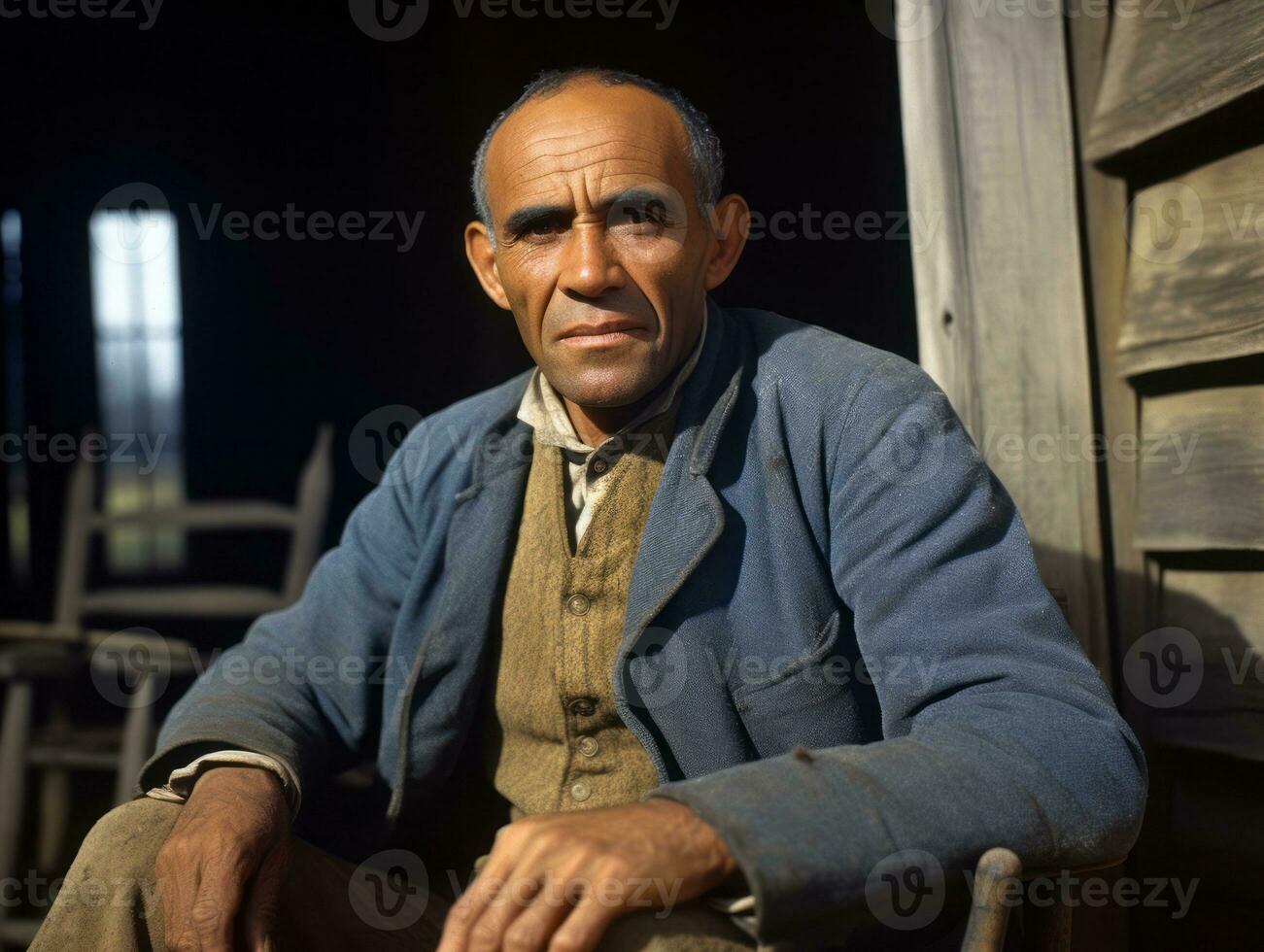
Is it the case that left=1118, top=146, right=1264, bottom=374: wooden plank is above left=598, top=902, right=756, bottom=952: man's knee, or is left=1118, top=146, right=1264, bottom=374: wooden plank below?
above

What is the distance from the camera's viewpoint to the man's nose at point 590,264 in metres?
1.97

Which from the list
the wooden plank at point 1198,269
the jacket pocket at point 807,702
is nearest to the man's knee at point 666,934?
the jacket pocket at point 807,702

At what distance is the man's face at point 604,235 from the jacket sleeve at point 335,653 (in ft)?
1.46

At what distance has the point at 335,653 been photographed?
2.26 meters

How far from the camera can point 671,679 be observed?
1.88 meters

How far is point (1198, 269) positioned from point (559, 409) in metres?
1.11

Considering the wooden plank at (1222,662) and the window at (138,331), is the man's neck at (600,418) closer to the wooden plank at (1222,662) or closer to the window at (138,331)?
the wooden plank at (1222,662)

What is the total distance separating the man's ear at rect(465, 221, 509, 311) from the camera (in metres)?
2.28

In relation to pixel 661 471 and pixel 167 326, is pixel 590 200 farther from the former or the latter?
pixel 167 326

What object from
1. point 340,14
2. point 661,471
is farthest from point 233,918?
point 340,14

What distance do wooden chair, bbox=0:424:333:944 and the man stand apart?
161 cm

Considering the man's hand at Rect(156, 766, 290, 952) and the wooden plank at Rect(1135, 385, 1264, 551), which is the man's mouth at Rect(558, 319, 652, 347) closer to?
the man's hand at Rect(156, 766, 290, 952)

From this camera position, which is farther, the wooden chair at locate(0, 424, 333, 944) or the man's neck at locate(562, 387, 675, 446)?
the wooden chair at locate(0, 424, 333, 944)

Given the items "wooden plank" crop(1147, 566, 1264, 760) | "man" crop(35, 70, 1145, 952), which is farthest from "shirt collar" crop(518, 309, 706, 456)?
"wooden plank" crop(1147, 566, 1264, 760)
